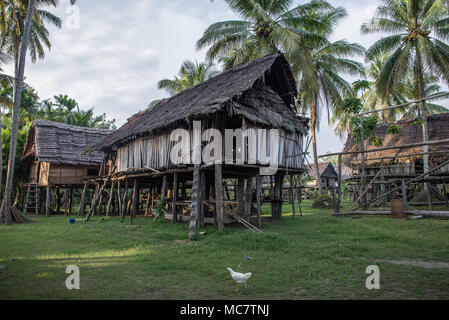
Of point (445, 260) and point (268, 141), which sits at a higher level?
point (268, 141)

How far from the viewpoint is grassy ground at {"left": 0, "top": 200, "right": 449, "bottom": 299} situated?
4301mm

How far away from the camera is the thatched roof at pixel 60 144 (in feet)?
65.2

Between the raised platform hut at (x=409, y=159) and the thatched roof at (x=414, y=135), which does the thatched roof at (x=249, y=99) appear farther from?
the thatched roof at (x=414, y=135)

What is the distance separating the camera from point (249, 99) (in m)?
11.3

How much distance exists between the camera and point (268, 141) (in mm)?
11484

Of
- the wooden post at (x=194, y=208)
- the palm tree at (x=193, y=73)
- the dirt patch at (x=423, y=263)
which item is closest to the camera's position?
the dirt patch at (x=423, y=263)

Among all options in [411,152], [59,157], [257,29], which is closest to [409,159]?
[411,152]

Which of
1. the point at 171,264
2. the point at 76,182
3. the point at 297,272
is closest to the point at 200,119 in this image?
the point at 171,264

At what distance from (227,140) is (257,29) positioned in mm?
A: 10218

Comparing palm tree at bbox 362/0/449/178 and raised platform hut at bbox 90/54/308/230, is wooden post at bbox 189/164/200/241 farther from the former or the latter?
palm tree at bbox 362/0/449/178

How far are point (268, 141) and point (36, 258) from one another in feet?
26.4

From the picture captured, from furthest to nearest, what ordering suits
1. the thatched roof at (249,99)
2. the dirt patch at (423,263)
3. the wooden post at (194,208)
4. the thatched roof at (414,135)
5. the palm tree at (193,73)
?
the palm tree at (193,73)
the thatched roof at (414,135)
the thatched roof at (249,99)
the wooden post at (194,208)
the dirt patch at (423,263)

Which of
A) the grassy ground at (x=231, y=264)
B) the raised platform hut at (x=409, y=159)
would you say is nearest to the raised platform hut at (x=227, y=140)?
the grassy ground at (x=231, y=264)
